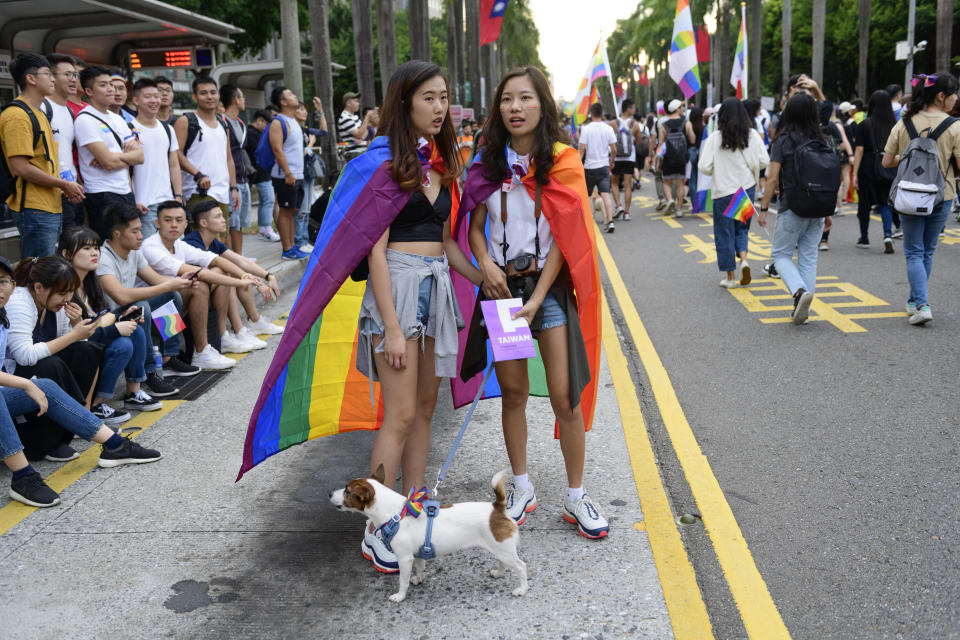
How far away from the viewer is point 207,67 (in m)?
13.0

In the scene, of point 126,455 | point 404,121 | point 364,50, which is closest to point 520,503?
point 404,121

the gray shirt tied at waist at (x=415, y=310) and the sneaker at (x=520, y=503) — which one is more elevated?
the gray shirt tied at waist at (x=415, y=310)

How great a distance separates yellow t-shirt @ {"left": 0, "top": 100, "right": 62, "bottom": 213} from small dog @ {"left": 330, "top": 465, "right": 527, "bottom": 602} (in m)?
4.55

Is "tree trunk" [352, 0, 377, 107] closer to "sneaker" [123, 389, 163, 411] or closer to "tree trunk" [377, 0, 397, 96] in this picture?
"tree trunk" [377, 0, 397, 96]

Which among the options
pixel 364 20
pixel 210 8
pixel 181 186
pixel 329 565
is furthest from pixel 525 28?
pixel 329 565

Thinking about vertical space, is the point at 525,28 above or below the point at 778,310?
above

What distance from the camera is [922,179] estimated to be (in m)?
6.91

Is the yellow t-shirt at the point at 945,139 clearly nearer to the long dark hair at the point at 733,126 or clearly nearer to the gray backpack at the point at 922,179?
the gray backpack at the point at 922,179

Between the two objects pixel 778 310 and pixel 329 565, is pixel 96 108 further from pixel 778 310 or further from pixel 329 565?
pixel 778 310

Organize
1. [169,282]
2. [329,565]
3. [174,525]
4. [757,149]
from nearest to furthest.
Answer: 1. [329,565]
2. [174,525]
3. [169,282]
4. [757,149]

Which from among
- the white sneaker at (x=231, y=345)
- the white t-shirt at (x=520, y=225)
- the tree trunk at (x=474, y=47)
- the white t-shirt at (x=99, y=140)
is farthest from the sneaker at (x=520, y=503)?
the tree trunk at (x=474, y=47)

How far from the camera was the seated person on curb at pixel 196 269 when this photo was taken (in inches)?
240

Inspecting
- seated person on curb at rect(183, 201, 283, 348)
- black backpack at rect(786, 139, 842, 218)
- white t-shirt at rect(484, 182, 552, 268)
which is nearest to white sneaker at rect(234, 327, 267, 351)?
seated person on curb at rect(183, 201, 283, 348)

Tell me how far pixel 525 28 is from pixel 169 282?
7523 centimetres
